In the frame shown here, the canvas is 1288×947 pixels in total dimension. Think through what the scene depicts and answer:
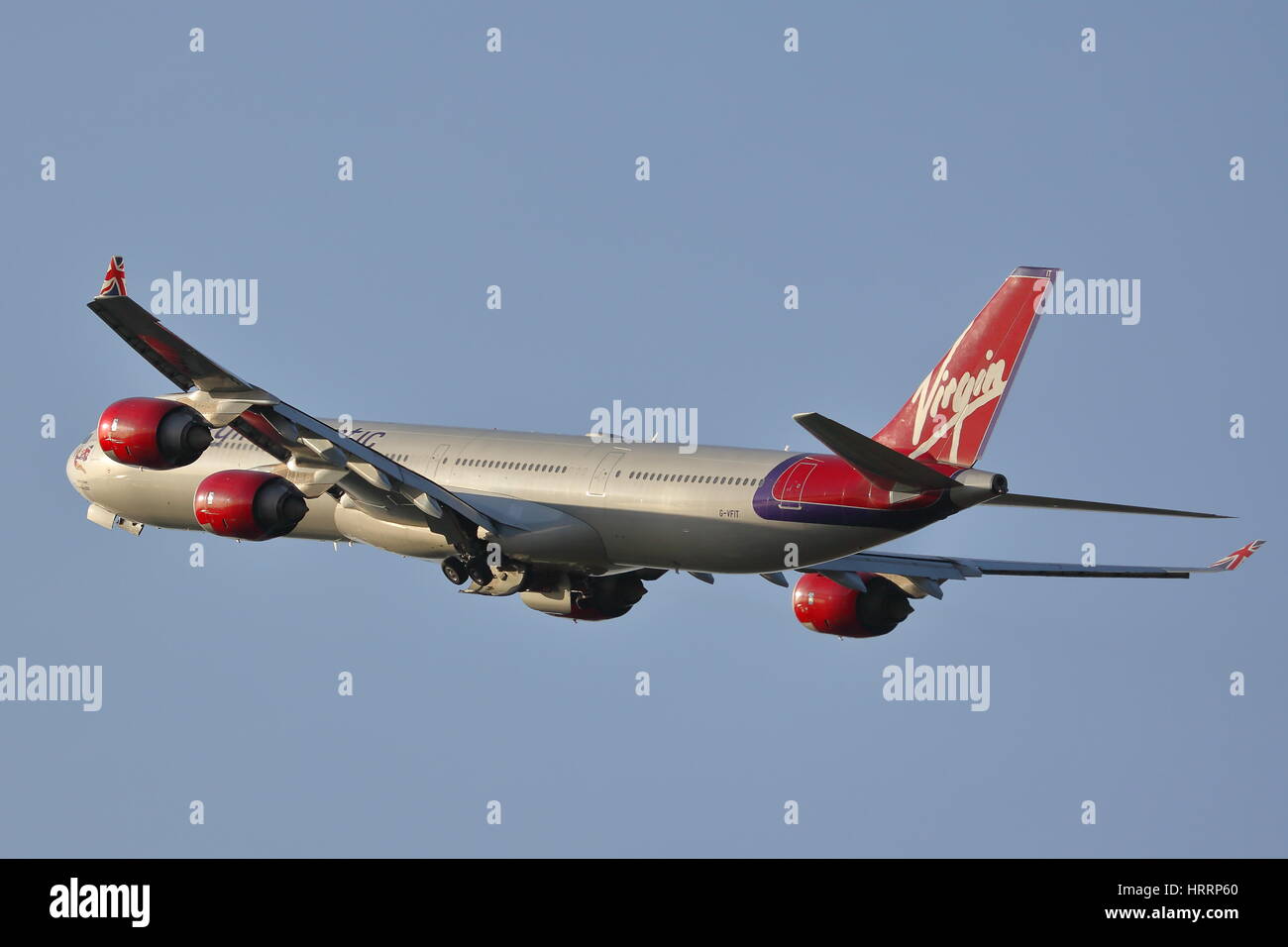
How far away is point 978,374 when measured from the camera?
2037 inches

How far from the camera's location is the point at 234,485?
5484 cm

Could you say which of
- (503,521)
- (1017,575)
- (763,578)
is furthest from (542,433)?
(1017,575)

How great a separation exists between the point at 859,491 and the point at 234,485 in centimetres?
1442

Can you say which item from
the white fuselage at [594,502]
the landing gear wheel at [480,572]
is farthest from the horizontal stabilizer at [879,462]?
the landing gear wheel at [480,572]

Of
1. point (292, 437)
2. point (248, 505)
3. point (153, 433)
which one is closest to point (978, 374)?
point (292, 437)

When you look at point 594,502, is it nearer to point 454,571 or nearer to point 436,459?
point 454,571

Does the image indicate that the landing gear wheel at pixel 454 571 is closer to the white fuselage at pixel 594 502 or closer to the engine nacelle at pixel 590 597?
the white fuselage at pixel 594 502

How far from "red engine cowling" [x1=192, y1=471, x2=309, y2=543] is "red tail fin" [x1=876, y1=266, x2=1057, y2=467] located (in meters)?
14.4

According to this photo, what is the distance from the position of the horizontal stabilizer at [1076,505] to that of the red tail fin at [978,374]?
121 centimetres

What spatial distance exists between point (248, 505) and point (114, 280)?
21.5 ft

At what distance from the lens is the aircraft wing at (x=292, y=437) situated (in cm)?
5094

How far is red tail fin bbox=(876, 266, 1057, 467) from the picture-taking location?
169 feet

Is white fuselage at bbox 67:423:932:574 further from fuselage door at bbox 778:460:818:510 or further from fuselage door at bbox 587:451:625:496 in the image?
fuselage door at bbox 778:460:818:510

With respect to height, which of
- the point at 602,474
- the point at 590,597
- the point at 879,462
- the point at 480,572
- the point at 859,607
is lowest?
the point at 859,607
